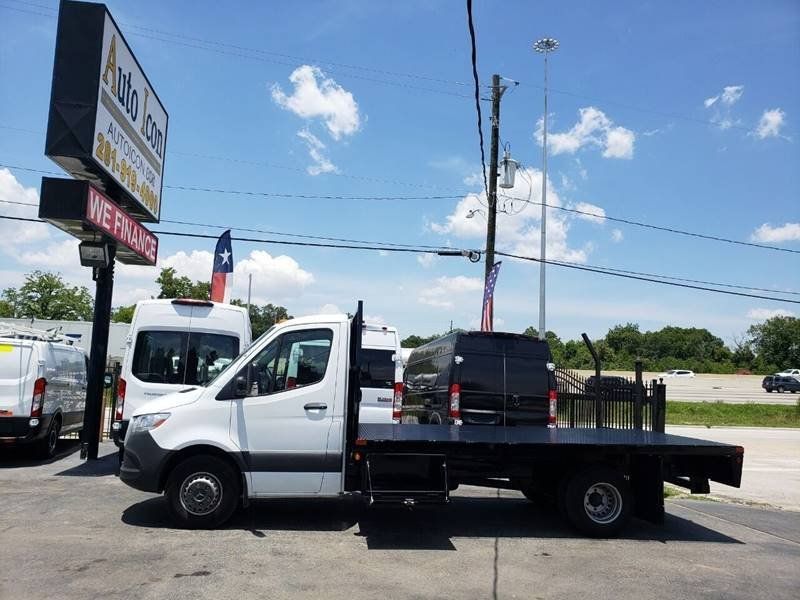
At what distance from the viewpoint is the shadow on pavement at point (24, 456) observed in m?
11.6

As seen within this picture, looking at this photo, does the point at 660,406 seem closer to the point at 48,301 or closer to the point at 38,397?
the point at 38,397

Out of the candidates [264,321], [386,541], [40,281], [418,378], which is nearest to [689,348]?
[264,321]

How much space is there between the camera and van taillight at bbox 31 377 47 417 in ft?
36.9

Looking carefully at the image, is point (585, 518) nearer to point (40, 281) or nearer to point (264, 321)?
point (40, 281)

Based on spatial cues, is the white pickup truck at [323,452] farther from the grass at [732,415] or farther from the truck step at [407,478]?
the grass at [732,415]

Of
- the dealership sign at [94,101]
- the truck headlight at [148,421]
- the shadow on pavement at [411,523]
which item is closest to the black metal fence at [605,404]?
the shadow on pavement at [411,523]

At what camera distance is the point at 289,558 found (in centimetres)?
637

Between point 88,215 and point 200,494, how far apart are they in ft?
18.1

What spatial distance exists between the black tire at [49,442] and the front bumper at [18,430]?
53 centimetres

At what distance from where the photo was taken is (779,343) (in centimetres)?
10644

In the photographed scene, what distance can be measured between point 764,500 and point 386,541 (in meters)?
7.64

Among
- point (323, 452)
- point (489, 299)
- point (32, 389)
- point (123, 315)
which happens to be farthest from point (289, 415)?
point (123, 315)

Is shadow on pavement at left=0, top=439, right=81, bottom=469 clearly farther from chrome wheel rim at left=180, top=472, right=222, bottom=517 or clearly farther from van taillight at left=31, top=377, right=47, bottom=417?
chrome wheel rim at left=180, top=472, right=222, bottom=517

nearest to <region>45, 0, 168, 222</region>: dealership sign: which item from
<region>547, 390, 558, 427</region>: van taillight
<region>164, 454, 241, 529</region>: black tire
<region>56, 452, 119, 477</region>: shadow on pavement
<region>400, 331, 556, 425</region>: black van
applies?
<region>56, 452, 119, 477</region>: shadow on pavement
